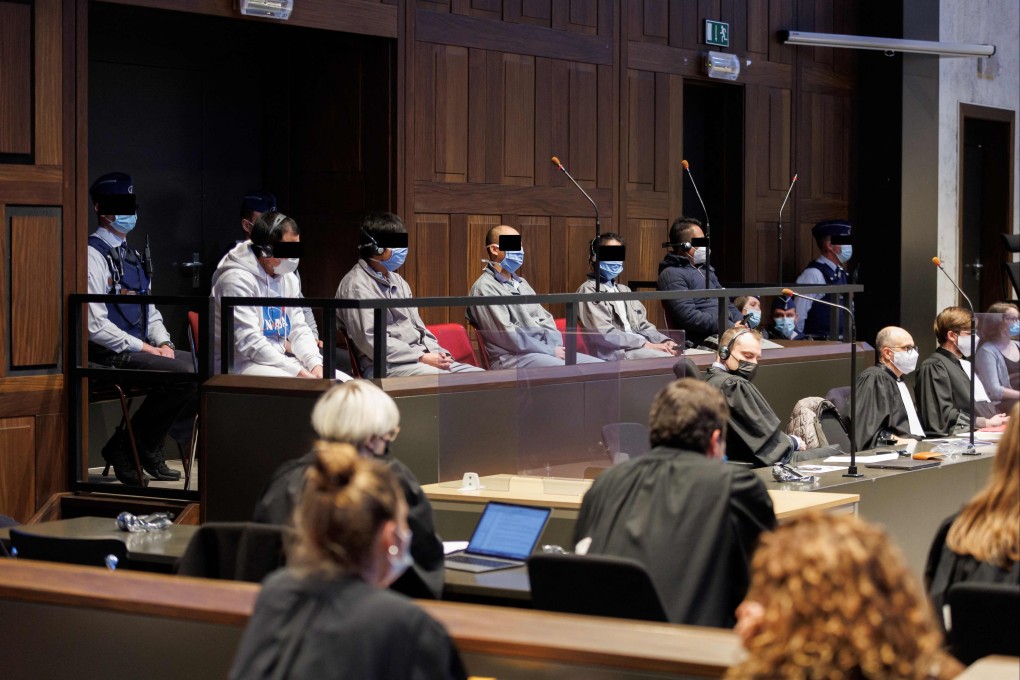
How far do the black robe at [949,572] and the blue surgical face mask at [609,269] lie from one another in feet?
17.0

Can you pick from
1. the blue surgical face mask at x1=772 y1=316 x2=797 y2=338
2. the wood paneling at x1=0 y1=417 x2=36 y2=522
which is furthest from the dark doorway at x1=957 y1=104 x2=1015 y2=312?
the wood paneling at x1=0 y1=417 x2=36 y2=522

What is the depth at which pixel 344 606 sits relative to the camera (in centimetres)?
205

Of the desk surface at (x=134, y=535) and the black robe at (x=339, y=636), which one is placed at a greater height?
the black robe at (x=339, y=636)

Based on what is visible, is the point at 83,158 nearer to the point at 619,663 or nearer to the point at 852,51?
the point at 619,663

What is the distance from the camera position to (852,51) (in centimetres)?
1197

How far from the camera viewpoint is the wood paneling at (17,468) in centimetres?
612

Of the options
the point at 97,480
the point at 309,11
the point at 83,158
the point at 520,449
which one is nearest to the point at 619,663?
the point at 520,449

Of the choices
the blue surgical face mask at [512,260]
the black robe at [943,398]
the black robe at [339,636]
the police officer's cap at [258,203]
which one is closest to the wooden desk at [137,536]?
the black robe at [339,636]

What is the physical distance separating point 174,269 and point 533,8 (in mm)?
2947

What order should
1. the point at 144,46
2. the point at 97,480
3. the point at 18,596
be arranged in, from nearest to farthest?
1. the point at 18,596
2. the point at 97,480
3. the point at 144,46

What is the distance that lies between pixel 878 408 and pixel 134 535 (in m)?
4.29

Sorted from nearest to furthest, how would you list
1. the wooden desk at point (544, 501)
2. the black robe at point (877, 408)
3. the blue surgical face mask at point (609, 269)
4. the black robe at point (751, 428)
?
the wooden desk at point (544, 501)
the black robe at point (751, 428)
the black robe at point (877, 408)
the blue surgical face mask at point (609, 269)

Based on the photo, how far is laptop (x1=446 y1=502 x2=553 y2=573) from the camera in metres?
4.05

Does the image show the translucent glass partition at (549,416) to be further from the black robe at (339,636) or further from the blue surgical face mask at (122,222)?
the black robe at (339,636)
